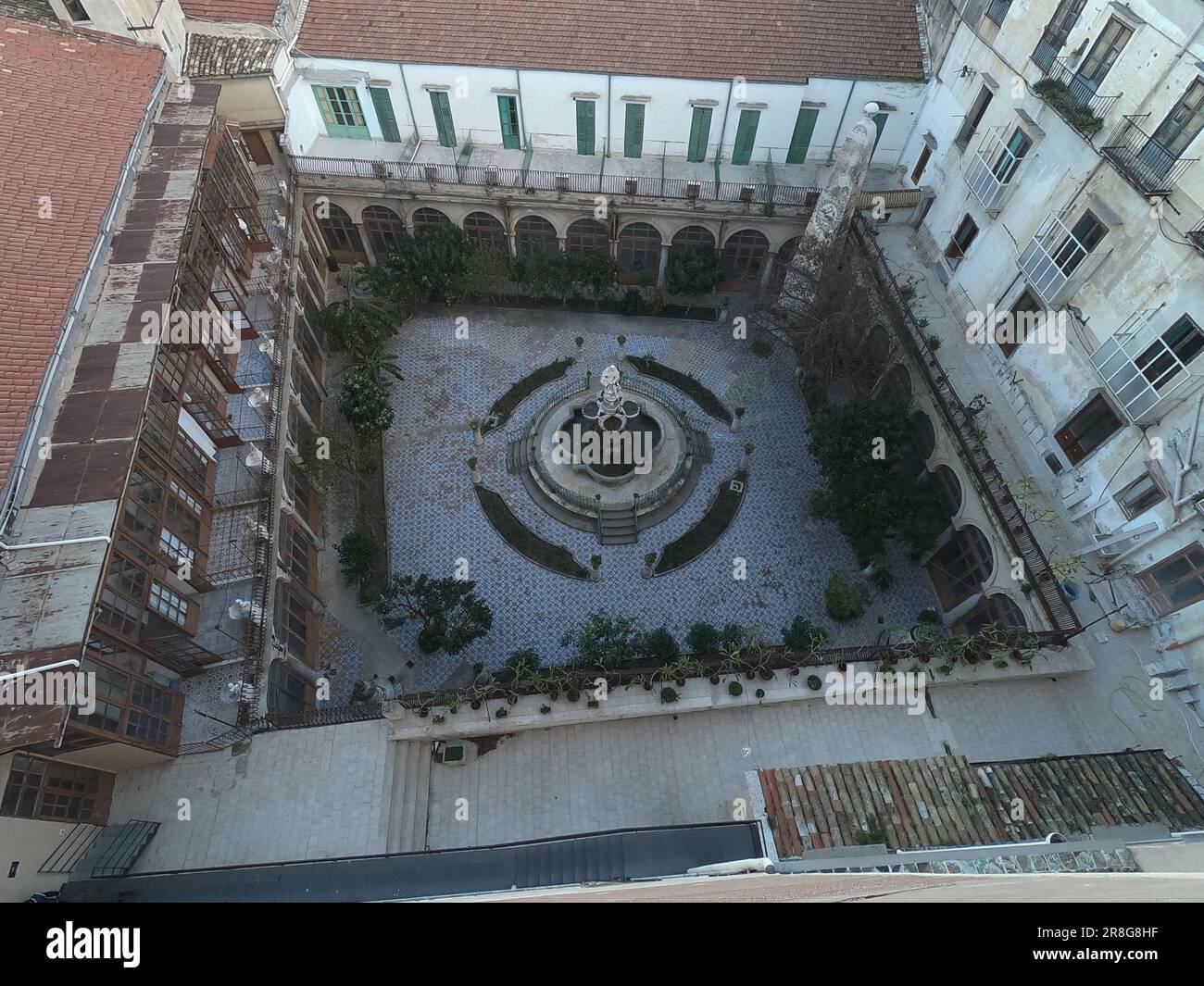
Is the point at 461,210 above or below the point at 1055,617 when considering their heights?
above

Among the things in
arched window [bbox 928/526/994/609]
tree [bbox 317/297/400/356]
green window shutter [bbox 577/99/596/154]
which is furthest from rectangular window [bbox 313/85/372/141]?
arched window [bbox 928/526/994/609]

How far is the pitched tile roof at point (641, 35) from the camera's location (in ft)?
104

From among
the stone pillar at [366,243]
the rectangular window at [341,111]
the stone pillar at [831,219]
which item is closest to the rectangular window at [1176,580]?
the stone pillar at [831,219]

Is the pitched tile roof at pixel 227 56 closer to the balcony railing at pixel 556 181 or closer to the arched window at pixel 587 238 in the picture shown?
the balcony railing at pixel 556 181

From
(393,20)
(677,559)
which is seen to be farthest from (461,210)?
(677,559)

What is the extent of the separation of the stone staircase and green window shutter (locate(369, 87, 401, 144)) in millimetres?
30990

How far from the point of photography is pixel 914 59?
31453mm

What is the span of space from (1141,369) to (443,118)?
32607 mm

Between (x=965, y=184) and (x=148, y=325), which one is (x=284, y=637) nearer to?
(x=148, y=325)

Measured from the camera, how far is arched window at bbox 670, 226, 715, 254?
3509 cm

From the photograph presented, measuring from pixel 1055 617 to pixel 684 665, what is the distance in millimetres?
11648

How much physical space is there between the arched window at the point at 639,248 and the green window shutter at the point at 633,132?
3841mm

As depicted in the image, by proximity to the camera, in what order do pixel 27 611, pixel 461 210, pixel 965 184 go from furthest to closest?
pixel 461 210, pixel 965 184, pixel 27 611

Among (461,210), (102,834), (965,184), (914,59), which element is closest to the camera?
(102,834)
